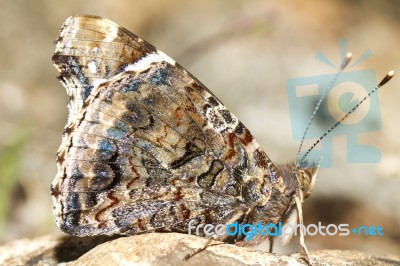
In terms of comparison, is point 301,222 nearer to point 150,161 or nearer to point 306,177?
point 306,177

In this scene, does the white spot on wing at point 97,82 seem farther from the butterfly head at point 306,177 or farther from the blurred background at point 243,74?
the blurred background at point 243,74

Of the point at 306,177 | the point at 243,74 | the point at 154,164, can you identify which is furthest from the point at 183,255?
the point at 243,74

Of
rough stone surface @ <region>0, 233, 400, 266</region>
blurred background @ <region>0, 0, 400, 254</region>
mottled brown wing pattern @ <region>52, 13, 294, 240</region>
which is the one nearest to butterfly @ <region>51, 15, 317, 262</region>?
mottled brown wing pattern @ <region>52, 13, 294, 240</region>

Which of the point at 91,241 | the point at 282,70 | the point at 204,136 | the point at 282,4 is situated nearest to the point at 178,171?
the point at 204,136

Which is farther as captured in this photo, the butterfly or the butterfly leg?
the butterfly

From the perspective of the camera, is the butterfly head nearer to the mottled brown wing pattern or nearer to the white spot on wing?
the mottled brown wing pattern

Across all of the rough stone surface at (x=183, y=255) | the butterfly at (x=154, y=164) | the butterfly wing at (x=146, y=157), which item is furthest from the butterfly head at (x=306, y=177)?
the rough stone surface at (x=183, y=255)

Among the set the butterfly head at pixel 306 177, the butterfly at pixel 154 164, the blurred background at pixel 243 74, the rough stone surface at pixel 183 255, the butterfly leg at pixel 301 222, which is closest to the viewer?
the rough stone surface at pixel 183 255
